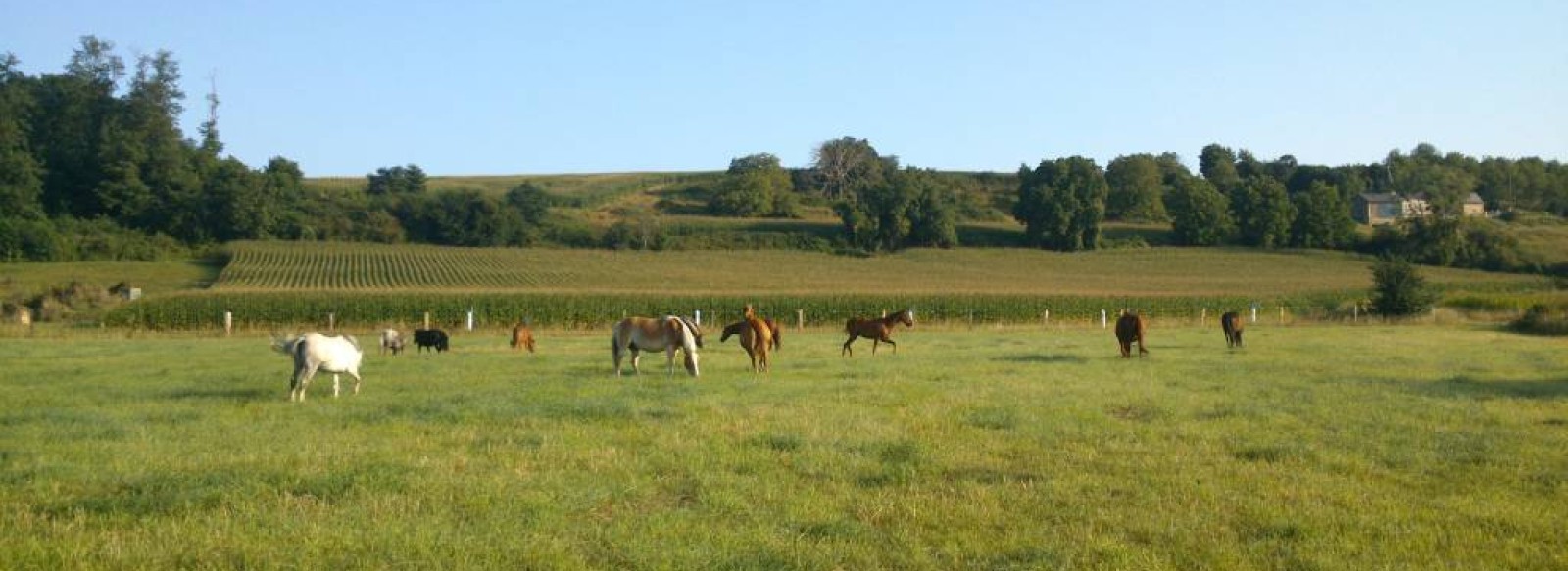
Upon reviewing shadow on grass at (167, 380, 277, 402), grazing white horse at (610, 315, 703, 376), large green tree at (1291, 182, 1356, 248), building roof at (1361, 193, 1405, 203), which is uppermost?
building roof at (1361, 193, 1405, 203)

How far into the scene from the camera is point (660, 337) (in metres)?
18.3

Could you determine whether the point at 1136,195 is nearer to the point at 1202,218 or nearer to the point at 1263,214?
the point at 1202,218

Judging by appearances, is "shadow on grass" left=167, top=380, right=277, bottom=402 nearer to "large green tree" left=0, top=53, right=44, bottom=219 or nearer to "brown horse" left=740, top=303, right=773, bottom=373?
"brown horse" left=740, top=303, right=773, bottom=373

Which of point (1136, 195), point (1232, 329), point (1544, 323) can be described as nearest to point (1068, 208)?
point (1136, 195)

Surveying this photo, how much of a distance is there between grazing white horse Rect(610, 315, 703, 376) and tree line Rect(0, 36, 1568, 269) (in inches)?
2803

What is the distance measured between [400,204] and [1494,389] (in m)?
92.5

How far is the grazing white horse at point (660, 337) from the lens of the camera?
714 inches

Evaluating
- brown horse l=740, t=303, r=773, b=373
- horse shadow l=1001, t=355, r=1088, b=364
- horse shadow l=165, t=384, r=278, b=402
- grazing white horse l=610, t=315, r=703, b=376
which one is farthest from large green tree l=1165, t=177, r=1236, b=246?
horse shadow l=165, t=384, r=278, b=402

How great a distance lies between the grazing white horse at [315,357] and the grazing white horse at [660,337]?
14.5 feet

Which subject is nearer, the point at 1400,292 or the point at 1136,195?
the point at 1400,292

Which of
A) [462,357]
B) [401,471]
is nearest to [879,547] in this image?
[401,471]

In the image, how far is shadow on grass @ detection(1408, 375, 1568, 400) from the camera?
50.9 ft

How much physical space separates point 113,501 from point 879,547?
5.43m

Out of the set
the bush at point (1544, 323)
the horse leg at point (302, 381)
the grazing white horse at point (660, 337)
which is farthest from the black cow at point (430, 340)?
the bush at point (1544, 323)
